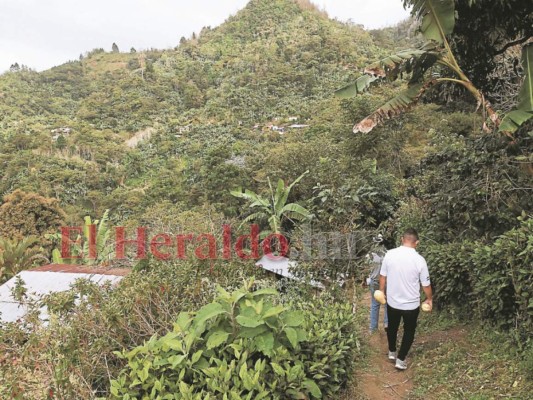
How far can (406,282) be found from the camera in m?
3.55

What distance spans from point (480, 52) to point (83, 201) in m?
28.3

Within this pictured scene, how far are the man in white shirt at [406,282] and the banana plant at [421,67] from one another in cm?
187

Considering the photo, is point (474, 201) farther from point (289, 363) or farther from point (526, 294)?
point (289, 363)

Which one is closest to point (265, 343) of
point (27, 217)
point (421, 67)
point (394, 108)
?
point (394, 108)

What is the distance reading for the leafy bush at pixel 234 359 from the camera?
7.10 ft

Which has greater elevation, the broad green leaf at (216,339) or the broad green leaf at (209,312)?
the broad green leaf at (209,312)

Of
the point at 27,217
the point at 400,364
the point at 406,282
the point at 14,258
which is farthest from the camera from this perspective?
the point at 27,217

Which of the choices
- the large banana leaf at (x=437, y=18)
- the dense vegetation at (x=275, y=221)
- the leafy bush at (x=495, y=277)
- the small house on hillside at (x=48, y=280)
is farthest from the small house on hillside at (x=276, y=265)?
the large banana leaf at (x=437, y=18)

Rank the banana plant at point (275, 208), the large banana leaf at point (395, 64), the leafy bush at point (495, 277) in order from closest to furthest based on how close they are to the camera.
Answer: the leafy bush at point (495, 277), the large banana leaf at point (395, 64), the banana plant at point (275, 208)

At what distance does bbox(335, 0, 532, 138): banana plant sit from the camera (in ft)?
15.3

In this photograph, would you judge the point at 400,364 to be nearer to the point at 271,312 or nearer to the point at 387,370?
the point at 387,370

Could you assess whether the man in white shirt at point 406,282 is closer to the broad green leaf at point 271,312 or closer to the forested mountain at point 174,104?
the broad green leaf at point 271,312

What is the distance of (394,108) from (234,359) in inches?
154

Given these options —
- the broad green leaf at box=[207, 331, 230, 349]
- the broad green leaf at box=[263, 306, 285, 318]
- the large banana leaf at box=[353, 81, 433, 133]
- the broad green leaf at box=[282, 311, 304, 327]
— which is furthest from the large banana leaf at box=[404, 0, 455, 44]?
the broad green leaf at box=[207, 331, 230, 349]
